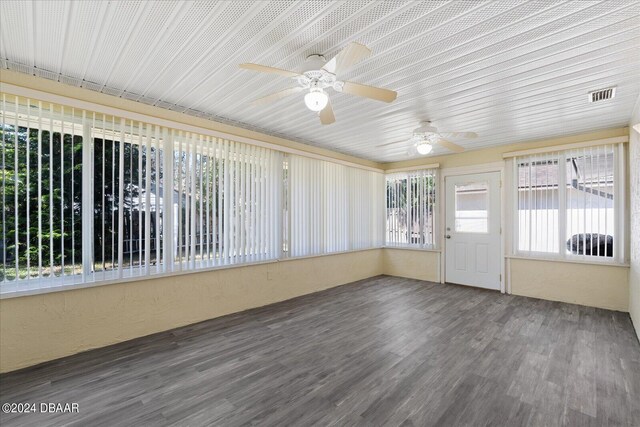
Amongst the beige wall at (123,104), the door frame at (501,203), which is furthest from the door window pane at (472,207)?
the beige wall at (123,104)

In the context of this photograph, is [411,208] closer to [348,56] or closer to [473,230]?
[473,230]

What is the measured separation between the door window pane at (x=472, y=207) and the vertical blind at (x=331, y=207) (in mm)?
1636

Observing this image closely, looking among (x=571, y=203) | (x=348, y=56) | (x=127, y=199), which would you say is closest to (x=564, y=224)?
(x=571, y=203)

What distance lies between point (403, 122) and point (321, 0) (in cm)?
232

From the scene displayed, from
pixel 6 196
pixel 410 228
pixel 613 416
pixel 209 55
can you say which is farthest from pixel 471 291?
pixel 6 196

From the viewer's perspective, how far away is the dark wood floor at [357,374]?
6.12 ft

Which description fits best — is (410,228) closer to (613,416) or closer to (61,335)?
(613,416)

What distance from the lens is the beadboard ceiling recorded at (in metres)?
1.72

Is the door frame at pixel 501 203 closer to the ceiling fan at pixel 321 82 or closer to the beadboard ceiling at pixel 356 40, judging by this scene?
the beadboard ceiling at pixel 356 40

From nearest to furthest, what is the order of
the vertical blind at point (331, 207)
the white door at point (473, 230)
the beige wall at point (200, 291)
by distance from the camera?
1. the beige wall at point (200, 291)
2. the vertical blind at point (331, 207)
3. the white door at point (473, 230)

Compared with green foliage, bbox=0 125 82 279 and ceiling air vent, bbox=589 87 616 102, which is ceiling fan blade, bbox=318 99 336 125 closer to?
green foliage, bbox=0 125 82 279

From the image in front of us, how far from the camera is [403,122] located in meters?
3.68

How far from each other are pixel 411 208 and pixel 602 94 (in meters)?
3.42

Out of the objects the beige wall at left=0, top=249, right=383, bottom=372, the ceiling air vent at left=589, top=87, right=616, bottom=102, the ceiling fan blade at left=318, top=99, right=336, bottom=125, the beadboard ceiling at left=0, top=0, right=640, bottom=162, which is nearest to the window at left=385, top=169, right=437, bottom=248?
the beadboard ceiling at left=0, top=0, right=640, bottom=162
